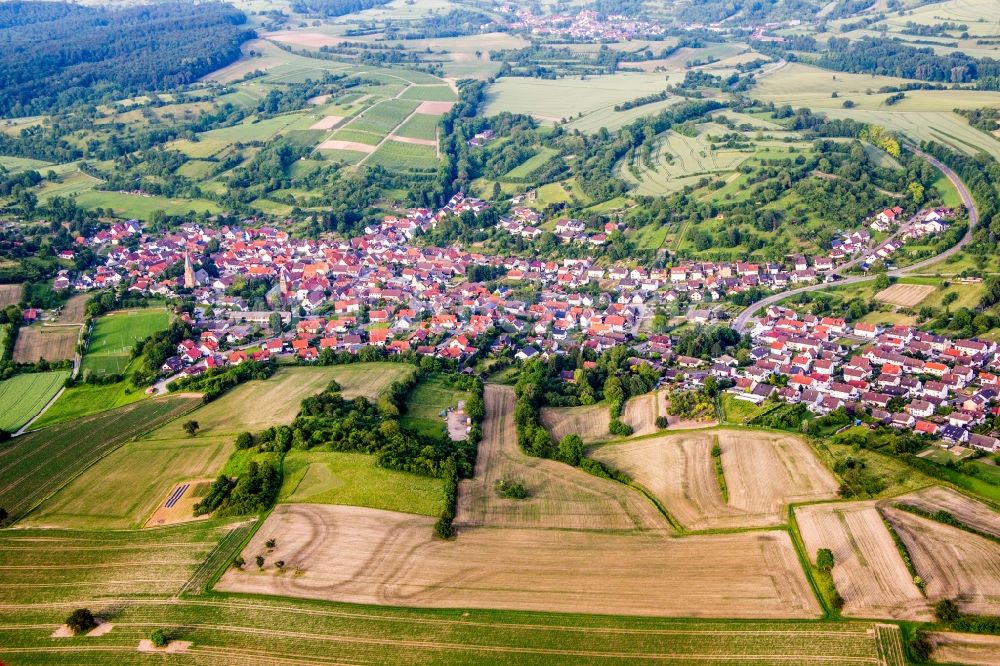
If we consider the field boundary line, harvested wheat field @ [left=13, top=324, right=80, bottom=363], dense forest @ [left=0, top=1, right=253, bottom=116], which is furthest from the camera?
dense forest @ [left=0, top=1, right=253, bottom=116]

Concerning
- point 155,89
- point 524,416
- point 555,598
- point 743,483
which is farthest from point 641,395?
point 155,89

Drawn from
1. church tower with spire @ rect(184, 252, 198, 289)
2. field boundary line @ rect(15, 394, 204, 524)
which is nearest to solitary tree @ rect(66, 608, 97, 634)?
field boundary line @ rect(15, 394, 204, 524)

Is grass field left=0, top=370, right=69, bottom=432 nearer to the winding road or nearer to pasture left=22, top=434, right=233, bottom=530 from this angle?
pasture left=22, top=434, right=233, bottom=530

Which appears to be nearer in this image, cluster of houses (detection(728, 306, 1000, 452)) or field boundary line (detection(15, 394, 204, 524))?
field boundary line (detection(15, 394, 204, 524))

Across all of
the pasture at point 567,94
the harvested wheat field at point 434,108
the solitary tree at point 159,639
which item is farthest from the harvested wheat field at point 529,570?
the harvested wheat field at point 434,108

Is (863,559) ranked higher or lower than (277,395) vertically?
higher

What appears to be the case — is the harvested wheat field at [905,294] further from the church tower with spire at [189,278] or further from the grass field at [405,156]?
the church tower with spire at [189,278]

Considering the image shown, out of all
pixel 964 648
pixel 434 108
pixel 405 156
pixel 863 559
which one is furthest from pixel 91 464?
pixel 434 108

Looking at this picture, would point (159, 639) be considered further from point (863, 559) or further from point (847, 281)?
point (847, 281)
